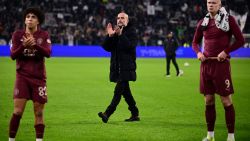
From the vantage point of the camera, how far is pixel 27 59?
9.02m

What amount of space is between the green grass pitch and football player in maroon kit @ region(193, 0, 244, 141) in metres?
1.07

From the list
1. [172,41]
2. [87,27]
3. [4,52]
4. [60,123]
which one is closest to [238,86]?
[172,41]

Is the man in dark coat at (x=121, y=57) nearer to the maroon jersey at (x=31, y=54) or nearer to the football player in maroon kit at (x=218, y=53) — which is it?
the football player in maroon kit at (x=218, y=53)

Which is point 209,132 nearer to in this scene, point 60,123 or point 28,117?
point 60,123

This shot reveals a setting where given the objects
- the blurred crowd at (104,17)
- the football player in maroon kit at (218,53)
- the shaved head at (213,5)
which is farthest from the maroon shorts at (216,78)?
the blurred crowd at (104,17)

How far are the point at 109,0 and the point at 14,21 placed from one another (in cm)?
1093

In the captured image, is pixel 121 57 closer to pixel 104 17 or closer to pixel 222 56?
pixel 222 56

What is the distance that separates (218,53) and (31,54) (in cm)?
323

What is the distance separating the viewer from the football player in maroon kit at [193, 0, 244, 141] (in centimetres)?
984

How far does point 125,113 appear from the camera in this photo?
1477 centimetres

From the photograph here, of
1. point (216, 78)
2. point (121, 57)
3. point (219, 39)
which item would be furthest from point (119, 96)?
point (219, 39)

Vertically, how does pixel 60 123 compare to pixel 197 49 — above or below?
below

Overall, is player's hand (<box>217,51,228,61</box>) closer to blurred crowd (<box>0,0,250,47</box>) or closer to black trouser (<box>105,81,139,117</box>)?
black trouser (<box>105,81,139,117</box>)

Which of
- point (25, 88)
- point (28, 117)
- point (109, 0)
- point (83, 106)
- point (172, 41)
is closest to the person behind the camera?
point (25, 88)
